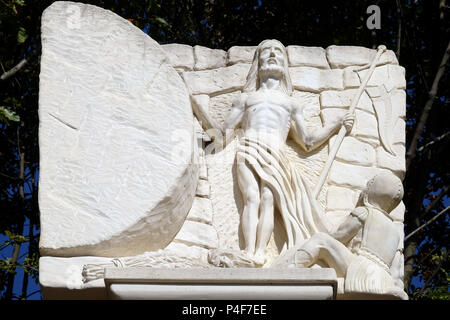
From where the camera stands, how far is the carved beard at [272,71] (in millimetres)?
7477

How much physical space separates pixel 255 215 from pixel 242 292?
2.47ft

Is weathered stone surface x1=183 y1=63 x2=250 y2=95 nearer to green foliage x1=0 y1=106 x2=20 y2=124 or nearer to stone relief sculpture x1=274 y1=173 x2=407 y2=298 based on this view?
stone relief sculpture x1=274 y1=173 x2=407 y2=298

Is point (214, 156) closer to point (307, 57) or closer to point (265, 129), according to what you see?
point (265, 129)

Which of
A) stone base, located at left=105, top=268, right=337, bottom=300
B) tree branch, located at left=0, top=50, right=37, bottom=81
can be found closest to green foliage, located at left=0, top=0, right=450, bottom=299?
tree branch, located at left=0, top=50, right=37, bottom=81

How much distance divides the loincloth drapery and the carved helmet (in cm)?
31

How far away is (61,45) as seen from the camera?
730cm

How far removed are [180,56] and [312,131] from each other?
1.06 meters

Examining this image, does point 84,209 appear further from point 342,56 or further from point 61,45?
point 342,56

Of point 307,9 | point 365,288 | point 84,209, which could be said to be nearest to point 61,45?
point 84,209

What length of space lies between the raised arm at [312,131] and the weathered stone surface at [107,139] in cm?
71

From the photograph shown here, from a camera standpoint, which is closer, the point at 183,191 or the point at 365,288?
the point at 365,288

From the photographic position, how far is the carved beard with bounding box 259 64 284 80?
24.5 ft

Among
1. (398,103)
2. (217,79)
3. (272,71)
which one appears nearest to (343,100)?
(398,103)

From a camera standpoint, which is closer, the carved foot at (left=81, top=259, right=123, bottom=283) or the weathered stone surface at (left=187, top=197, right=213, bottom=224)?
the carved foot at (left=81, top=259, right=123, bottom=283)
